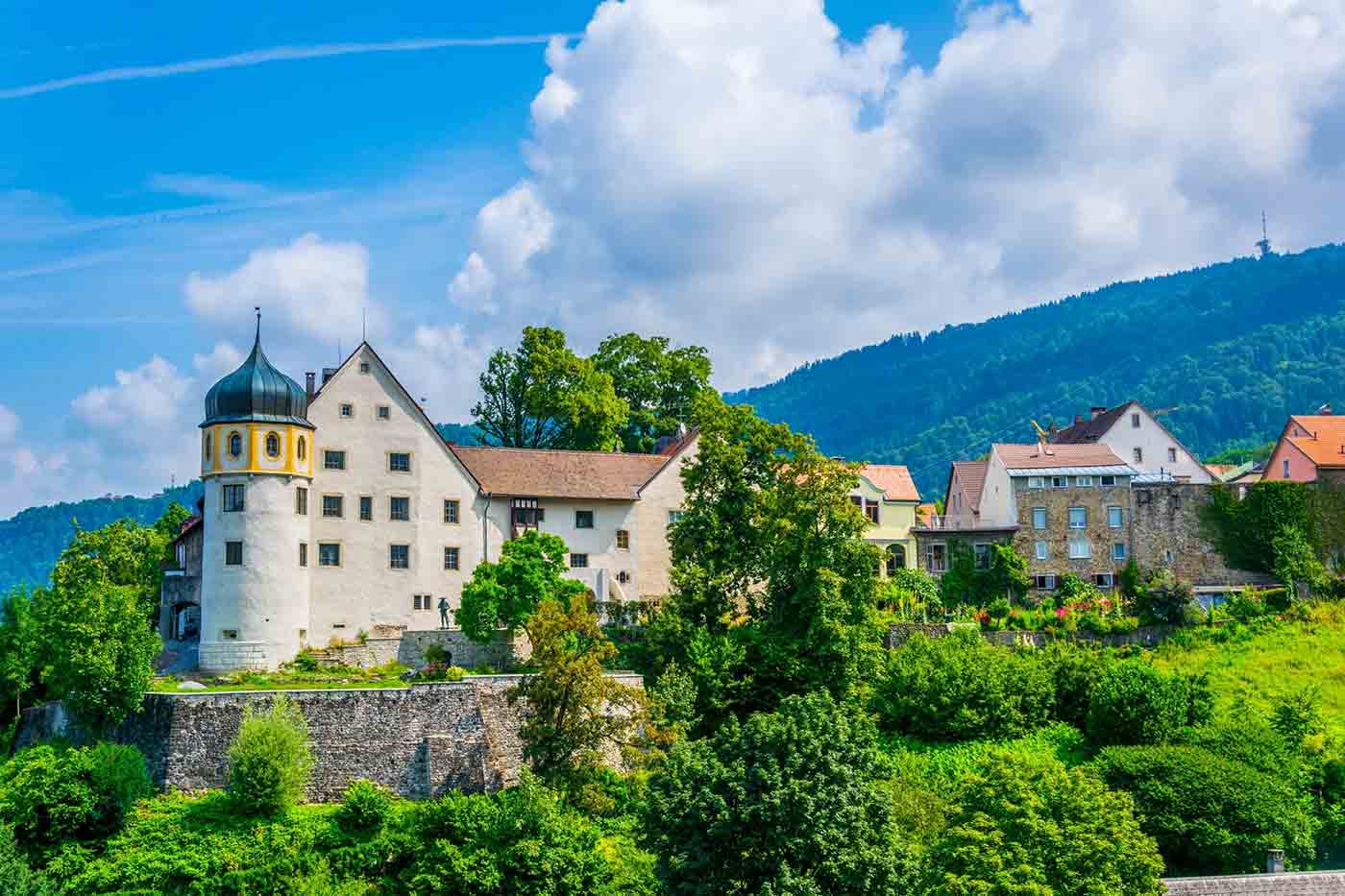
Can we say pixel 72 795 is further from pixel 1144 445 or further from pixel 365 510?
pixel 1144 445

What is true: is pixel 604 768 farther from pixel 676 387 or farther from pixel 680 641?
pixel 676 387

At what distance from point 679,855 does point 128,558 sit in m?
42.5

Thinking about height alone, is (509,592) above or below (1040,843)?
above

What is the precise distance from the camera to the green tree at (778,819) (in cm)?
3772

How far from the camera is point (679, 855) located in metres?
38.4

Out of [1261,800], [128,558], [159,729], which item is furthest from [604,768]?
[128,558]

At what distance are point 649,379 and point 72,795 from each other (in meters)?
40.8

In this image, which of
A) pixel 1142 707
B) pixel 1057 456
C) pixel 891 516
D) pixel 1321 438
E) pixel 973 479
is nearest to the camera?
pixel 1142 707

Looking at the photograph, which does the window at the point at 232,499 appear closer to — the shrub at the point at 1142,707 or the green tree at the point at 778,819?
the green tree at the point at 778,819

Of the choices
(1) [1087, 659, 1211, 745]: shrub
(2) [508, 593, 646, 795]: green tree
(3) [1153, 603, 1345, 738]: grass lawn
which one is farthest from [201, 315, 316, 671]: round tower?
(3) [1153, 603, 1345, 738]: grass lawn

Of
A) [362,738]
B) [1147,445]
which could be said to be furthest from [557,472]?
[1147,445]

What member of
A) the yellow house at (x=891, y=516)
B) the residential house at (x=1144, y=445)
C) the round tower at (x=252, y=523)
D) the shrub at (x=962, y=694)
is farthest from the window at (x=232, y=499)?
the residential house at (x=1144, y=445)

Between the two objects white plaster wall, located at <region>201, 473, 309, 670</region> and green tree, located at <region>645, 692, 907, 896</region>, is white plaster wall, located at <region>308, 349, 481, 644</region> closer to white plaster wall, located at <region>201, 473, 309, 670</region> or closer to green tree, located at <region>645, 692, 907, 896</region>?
white plaster wall, located at <region>201, 473, 309, 670</region>

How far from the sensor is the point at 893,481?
242 feet
